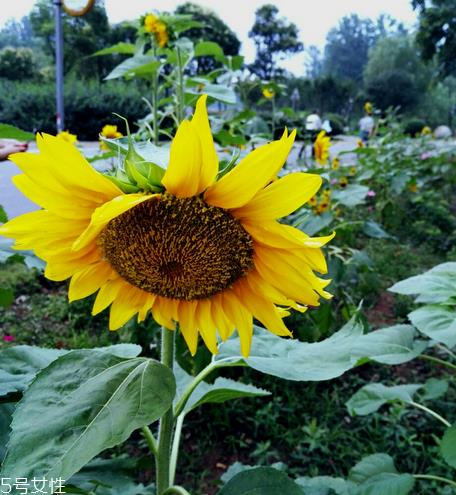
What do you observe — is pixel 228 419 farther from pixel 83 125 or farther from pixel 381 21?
pixel 381 21

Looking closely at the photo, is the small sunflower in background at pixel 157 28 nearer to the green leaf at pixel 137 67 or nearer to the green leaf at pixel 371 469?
the green leaf at pixel 137 67

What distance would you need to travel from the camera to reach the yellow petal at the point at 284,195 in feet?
1.73

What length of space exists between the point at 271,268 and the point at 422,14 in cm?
1752

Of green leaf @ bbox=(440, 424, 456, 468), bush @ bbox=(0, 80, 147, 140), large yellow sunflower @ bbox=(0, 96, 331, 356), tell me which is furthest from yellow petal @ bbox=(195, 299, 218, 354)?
bush @ bbox=(0, 80, 147, 140)

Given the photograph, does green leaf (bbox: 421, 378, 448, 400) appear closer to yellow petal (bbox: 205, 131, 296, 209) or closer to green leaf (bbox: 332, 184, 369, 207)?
green leaf (bbox: 332, 184, 369, 207)

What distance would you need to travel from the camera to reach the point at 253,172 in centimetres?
52

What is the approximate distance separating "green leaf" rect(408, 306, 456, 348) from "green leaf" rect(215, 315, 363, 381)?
0.24 meters

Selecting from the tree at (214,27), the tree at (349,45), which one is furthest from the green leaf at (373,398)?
the tree at (349,45)

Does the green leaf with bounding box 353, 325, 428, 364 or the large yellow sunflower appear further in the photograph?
the green leaf with bounding box 353, 325, 428, 364

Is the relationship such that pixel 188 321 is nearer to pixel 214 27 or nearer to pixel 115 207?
pixel 115 207

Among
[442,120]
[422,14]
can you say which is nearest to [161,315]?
[422,14]

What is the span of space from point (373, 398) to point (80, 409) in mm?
963

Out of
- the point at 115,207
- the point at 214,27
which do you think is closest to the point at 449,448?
the point at 115,207

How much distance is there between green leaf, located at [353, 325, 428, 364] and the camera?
0.94 m
